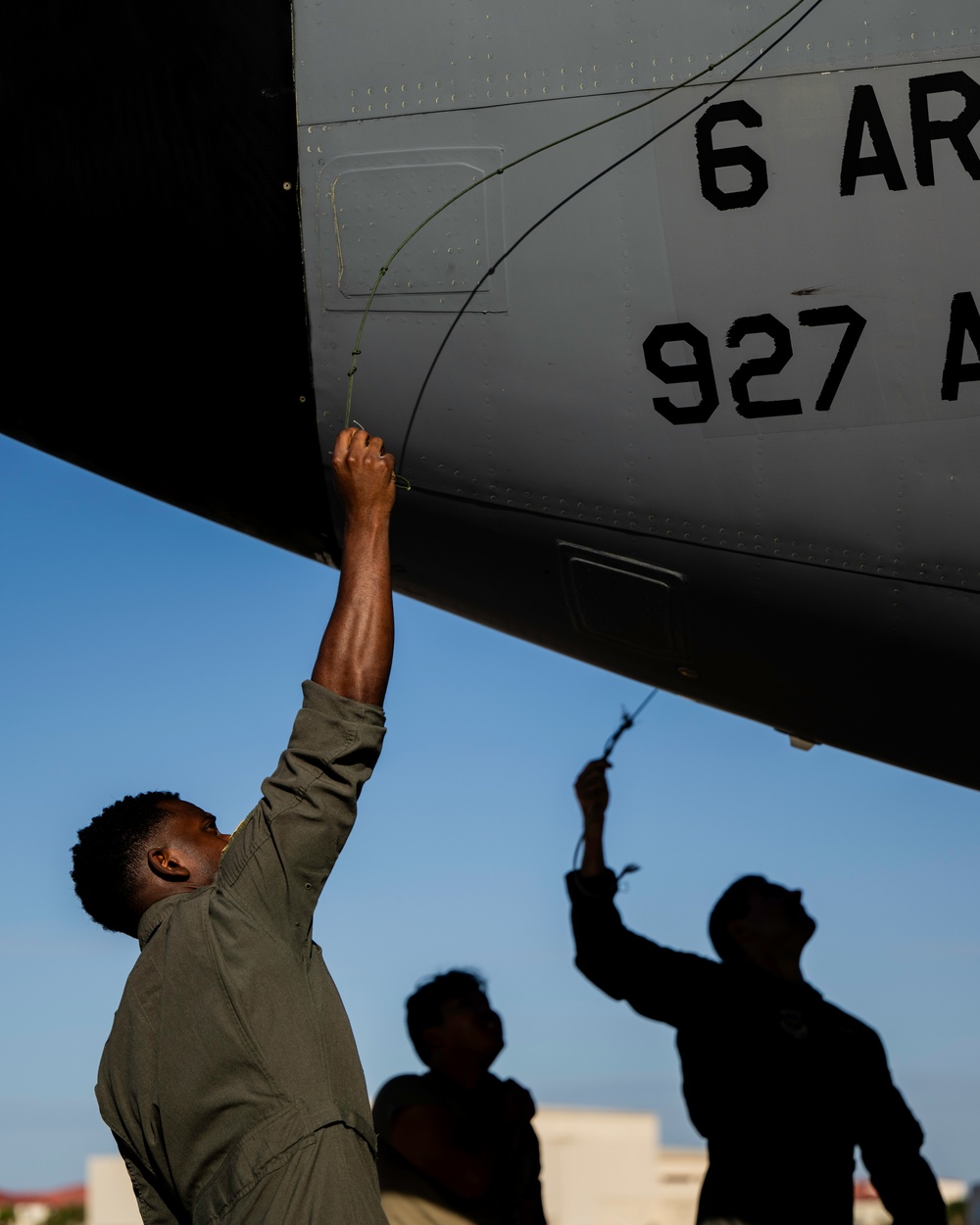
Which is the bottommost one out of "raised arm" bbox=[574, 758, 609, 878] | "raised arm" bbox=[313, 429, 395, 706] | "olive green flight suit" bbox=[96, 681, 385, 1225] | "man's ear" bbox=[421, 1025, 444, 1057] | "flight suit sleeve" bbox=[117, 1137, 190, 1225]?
"flight suit sleeve" bbox=[117, 1137, 190, 1225]

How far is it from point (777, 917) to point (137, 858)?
3037 mm

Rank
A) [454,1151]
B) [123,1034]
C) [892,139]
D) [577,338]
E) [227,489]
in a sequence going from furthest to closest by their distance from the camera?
[454,1151] < [227,489] < [577,338] < [892,139] < [123,1034]

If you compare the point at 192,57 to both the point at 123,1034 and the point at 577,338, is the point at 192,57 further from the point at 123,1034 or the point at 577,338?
the point at 123,1034

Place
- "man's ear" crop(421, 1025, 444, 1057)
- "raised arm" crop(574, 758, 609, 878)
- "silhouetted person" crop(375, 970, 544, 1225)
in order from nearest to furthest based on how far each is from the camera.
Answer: "silhouetted person" crop(375, 970, 544, 1225) → "man's ear" crop(421, 1025, 444, 1057) → "raised arm" crop(574, 758, 609, 878)

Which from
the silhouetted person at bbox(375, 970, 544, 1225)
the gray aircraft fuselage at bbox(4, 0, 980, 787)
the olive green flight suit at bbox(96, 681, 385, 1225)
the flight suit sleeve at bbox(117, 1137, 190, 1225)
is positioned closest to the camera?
the olive green flight suit at bbox(96, 681, 385, 1225)

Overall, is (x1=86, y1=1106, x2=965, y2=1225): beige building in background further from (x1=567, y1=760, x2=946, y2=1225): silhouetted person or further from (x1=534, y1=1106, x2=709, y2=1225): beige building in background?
(x1=567, y1=760, x2=946, y2=1225): silhouetted person

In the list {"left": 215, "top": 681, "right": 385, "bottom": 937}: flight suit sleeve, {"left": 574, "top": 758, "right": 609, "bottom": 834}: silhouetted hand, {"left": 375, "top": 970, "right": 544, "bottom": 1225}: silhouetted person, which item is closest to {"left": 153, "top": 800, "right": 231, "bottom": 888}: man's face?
{"left": 215, "top": 681, "right": 385, "bottom": 937}: flight suit sleeve

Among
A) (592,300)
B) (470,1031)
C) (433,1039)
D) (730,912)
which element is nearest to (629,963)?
(730,912)

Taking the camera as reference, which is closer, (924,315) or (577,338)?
(924,315)

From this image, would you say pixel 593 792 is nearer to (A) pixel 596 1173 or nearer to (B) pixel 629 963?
(B) pixel 629 963

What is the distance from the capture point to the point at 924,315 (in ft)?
11.6

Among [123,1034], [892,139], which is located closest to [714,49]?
[892,139]

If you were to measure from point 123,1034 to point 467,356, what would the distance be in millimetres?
2047

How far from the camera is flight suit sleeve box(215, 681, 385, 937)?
97.7 inches
